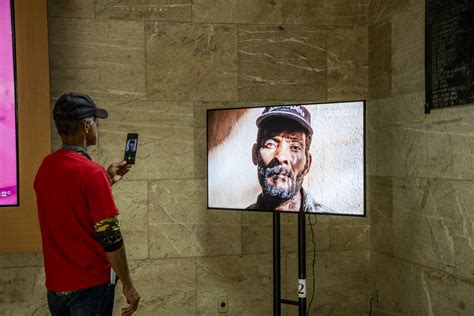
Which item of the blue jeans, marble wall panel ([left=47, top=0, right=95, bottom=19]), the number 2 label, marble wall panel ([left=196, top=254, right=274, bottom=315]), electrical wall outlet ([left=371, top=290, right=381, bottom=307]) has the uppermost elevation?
marble wall panel ([left=47, top=0, right=95, bottom=19])

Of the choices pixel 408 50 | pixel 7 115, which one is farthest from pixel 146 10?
pixel 408 50

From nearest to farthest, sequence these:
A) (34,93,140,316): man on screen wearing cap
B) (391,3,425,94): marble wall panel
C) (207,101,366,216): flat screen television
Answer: (34,93,140,316): man on screen wearing cap < (207,101,366,216): flat screen television < (391,3,425,94): marble wall panel

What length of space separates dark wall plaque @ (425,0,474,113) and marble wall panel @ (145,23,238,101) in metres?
1.30

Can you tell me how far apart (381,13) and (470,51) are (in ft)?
3.56

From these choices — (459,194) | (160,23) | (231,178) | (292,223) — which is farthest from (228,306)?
(160,23)

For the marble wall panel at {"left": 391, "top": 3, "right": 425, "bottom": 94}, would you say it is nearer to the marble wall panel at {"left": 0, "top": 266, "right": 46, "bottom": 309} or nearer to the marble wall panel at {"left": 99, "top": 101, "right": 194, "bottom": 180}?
the marble wall panel at {"left": 99, "top": 101, "right": 194, "bottom": 180}

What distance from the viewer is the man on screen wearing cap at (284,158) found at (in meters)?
3.12

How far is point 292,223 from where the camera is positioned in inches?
161

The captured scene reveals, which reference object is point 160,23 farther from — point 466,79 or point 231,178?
point 466,79

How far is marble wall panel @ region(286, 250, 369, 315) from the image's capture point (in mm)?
4121

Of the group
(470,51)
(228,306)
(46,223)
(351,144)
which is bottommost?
(228,306)

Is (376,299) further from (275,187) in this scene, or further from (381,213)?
(275,187)

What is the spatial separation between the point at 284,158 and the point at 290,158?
0.03 metres

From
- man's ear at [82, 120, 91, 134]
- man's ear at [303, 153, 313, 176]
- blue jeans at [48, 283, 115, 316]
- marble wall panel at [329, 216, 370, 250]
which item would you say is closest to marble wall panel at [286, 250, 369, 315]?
marble wall panel at [329, 216, 370, 250]
